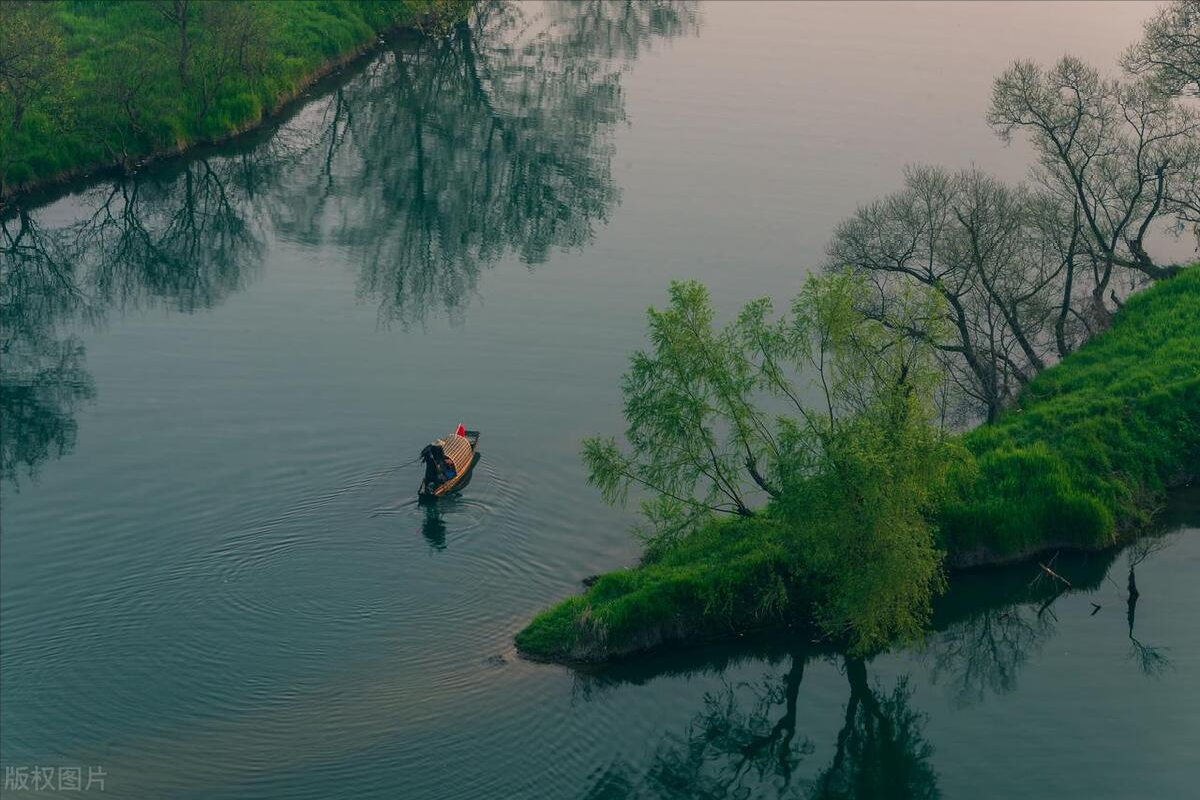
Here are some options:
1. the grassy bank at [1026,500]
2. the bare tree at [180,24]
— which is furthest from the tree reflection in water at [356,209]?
the grassy bank at [1026,500]

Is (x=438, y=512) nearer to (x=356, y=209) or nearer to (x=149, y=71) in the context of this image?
(x=356, y=209)

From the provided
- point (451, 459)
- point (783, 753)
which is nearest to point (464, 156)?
point (451, 459)

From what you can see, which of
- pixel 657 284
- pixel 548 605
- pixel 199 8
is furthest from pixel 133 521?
pixel 199 8

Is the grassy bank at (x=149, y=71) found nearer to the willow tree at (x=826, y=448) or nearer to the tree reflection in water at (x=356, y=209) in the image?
the tree reflection in water at (x=356, y=209)

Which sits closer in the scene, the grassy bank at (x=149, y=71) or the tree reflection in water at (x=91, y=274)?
the tree reflection in water at (x=91, y=274)

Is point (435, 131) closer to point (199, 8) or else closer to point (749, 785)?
point (199, 8)

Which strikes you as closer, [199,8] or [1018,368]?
[1018,368]
